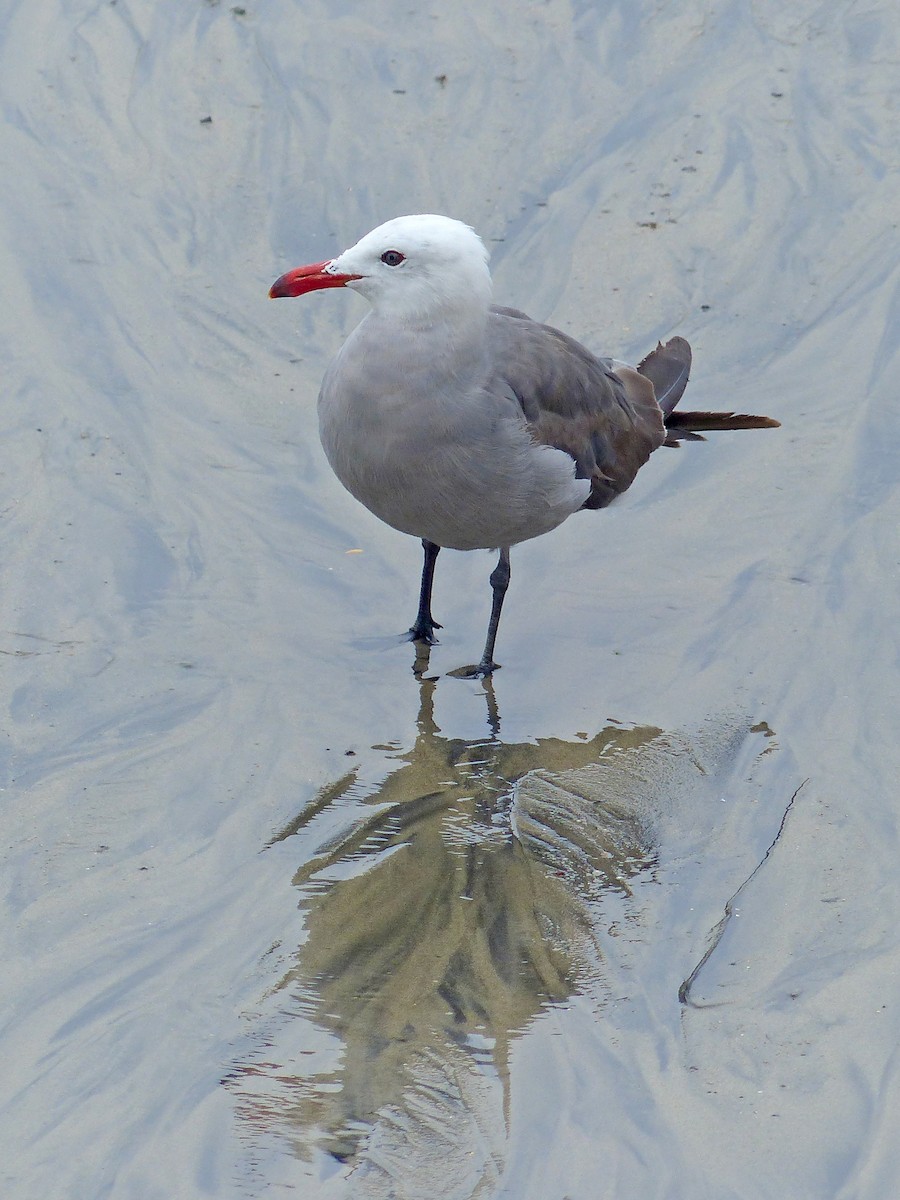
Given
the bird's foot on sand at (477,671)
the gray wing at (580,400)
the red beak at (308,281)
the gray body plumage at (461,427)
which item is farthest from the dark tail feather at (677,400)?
the red beak at (308,281)

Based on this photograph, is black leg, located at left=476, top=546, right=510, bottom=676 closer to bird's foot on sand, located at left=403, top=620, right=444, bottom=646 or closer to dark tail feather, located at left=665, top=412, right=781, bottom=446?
bird's foot on sand, located at left=403, top=620, right=444, bottom=646

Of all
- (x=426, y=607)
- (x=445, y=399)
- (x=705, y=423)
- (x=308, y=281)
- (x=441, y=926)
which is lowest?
(x=441, y=926)

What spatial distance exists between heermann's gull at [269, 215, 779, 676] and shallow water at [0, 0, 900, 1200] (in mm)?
587

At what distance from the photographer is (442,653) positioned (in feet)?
15.3

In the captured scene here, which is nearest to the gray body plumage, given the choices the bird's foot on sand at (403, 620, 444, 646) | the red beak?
the red beak

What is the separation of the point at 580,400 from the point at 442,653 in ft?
2.89

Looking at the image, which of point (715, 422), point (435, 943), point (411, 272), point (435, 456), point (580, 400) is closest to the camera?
point (435, 943)

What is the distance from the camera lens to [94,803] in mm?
3775

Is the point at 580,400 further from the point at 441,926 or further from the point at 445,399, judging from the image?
the point at 441,926

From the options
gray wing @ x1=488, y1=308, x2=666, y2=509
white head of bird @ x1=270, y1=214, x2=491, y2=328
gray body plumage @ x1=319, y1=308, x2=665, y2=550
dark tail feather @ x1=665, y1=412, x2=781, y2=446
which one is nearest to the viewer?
white head of bird @ x1=270, y1=214, x2=491, y2=328

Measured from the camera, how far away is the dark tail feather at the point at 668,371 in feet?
16.8

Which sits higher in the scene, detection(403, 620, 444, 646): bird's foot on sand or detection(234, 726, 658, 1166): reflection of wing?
detection(403, 620, 444, 646): bird's foot on sand

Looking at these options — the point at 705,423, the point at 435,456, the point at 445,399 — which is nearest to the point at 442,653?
the point at 435,456

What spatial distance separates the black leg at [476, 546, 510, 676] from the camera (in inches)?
179
